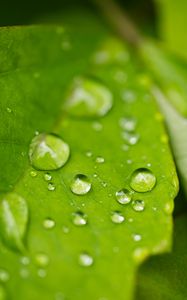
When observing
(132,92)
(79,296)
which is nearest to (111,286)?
(79,296)

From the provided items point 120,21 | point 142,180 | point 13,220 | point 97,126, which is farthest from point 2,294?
point 120,21

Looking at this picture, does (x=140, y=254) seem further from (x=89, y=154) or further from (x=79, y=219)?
(x=89, y=154)

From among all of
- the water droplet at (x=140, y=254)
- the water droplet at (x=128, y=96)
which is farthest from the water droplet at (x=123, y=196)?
the water droplet at (x=128, y=96)

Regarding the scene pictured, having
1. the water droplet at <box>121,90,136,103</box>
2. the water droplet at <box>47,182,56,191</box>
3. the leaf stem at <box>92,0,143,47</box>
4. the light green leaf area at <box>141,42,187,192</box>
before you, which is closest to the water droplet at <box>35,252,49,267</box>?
the water droplet at <box>47,182,56,191</box>

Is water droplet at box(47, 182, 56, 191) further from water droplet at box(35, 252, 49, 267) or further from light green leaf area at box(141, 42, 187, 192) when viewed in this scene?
light green leaf area at box(141, 42, 187, 192)

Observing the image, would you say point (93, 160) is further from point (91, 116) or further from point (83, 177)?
point (91, 116)
